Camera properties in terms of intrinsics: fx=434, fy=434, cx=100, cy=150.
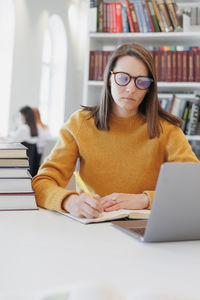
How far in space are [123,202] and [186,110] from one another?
1933 millimetres

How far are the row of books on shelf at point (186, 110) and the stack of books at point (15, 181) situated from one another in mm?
1964

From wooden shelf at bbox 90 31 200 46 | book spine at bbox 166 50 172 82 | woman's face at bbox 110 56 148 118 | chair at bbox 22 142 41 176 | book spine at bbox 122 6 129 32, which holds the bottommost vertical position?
chair at bbox 22 142 41 176

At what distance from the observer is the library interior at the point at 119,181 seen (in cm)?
69

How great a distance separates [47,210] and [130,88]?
50 centimetres

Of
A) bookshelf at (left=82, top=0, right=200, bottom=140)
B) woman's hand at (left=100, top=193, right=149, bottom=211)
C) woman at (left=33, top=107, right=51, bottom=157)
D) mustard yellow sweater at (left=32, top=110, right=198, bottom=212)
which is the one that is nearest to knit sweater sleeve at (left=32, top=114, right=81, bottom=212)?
mustard yellow sweater at (left=32, top=110, right=198, bottom=212)

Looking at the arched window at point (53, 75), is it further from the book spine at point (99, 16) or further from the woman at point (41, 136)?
the book spine at point (99, 16)

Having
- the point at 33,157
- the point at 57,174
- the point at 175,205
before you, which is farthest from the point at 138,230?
the point at 33,157

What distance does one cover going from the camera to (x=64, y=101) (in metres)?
8.16

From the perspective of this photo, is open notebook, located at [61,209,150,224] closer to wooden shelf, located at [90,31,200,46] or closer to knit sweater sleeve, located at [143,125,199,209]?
knit sweater sleeve, located at [143,125,199,209]

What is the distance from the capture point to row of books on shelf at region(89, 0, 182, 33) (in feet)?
10.1

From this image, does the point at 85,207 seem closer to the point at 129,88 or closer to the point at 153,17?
the point at 129,88

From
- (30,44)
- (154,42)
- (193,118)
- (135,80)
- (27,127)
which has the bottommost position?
(27,127)

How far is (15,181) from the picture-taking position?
4.09 feet

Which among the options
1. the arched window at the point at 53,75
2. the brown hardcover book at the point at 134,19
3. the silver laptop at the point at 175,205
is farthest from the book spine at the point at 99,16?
the arched window at the point at 53,75
